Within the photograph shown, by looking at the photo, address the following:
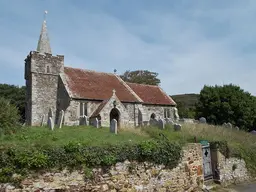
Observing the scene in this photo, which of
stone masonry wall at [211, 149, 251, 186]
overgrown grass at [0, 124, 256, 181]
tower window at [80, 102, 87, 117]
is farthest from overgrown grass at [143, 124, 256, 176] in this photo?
tower window at [80, 102, 87, 117]

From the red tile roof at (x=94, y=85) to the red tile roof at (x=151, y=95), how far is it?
2272 millimetres

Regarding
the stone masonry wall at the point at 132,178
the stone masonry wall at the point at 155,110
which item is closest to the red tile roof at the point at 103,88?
the stone masonry wall at the point at 155,110

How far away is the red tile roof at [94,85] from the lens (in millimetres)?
27672

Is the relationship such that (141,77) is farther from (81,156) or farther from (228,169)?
(81,156)

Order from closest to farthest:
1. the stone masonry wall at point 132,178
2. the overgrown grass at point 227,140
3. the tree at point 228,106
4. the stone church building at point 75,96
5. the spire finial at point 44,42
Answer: the stone masonry wall at point 132,178
the overgrown grass at point 227,140
the stone church building at point 75,96
the spire finial at point 44,42
the tree at point 228,106

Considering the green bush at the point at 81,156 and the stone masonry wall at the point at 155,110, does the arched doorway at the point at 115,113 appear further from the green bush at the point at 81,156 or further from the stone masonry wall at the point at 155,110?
the green bush at the point at 81,156

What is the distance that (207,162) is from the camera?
574 inches

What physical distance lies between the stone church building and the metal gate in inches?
456

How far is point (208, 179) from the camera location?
1435 centimetres

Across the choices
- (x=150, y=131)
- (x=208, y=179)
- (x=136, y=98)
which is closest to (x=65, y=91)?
(x=136, y=98)

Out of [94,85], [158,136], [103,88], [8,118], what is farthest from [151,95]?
[8,118]

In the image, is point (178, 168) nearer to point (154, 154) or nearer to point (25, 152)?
point (154, 154)

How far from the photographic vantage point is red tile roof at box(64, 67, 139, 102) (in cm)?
2767

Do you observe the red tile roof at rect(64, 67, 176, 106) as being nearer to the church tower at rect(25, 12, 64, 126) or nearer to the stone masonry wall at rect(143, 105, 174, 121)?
the stone masonry wall at rect(143, 105, 174, 121)
